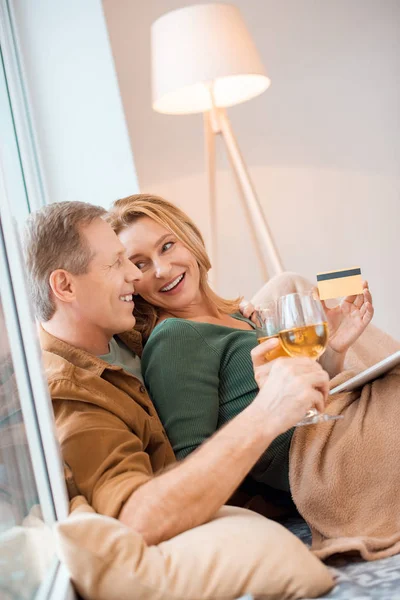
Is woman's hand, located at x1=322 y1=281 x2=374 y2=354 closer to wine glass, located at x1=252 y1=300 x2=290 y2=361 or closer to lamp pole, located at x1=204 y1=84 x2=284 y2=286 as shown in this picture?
wine glass, located at x1=252 y1=300 x2=290 y2=361

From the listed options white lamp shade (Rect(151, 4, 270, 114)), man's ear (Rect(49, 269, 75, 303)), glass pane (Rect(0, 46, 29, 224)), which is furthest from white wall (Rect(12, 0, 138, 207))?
man's ear (Rect(49, 269, 75, 303))

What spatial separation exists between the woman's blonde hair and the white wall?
72 centimetres

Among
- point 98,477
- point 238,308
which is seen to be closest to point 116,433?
point 98,477

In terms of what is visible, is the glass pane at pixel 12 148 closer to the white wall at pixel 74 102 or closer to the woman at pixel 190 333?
the white wall at pixel 74 102

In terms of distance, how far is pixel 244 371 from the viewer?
1718 mm

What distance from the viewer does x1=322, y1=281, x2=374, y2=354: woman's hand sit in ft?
6.15

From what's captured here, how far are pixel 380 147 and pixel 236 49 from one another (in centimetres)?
123

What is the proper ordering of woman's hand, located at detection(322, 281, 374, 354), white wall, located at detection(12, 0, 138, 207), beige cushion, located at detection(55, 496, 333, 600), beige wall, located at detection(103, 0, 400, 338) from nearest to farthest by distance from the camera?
beige cushion, located at detection(55, 496, 333, 600) < woman's hand, located at detection(322, 281, 374, 354) < white wall, located at detection(12, 0, 138, 207) < beige wall, located at detection(103, 0, 400, 338)

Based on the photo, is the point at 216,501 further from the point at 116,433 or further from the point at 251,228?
the point at 251,228

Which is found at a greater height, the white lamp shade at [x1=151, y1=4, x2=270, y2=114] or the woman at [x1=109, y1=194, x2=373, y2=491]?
the white lamp shade at [x1=151, y1=4, x2=270, y2=114]

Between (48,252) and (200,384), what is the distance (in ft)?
1.27

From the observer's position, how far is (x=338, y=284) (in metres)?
1.59

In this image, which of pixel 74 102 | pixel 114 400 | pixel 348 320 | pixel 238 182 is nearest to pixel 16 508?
pixel 114 400

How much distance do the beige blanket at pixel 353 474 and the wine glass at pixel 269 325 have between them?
0.16 m
